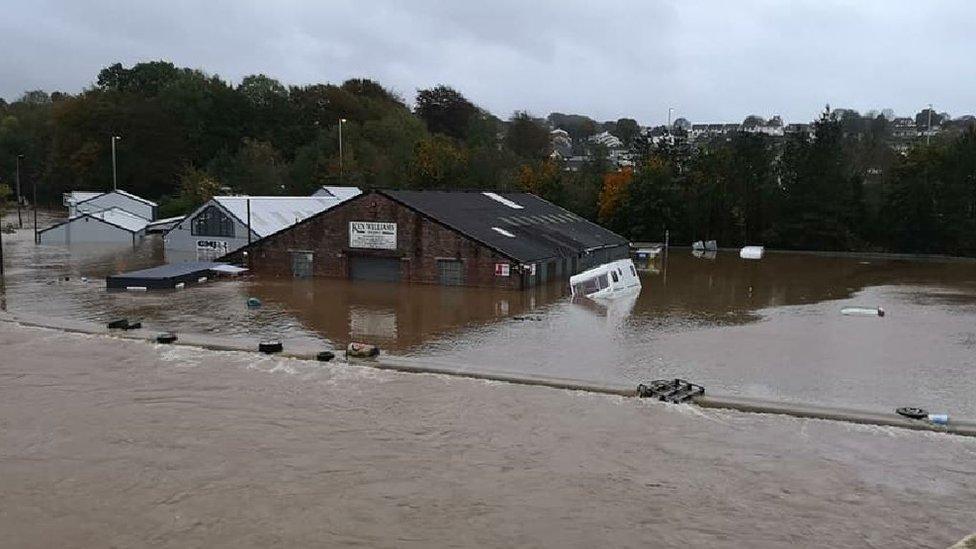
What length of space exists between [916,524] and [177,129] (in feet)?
224

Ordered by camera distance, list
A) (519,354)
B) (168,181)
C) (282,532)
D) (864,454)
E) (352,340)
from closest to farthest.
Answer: (282,532)
(864,454)
(519,354)
(352,340)
(168,181)

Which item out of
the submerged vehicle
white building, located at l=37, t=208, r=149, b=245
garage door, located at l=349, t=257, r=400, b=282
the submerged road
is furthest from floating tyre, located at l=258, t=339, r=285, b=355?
white building, located at l=37, t=208, r=149, b=245

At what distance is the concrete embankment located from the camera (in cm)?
1223

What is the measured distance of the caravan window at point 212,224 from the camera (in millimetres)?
36719

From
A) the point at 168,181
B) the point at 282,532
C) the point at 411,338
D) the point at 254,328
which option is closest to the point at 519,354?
the point at 411,338

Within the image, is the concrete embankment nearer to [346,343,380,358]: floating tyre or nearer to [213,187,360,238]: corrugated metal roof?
[346,343,380,358]: floating tyre

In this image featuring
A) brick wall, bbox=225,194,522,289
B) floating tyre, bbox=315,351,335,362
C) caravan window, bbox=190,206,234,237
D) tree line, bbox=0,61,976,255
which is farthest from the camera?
tree line, bbox=0,61,976,255

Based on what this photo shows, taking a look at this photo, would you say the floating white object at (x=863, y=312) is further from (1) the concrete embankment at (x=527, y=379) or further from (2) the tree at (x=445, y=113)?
(2) the tree at (x=445, y=113)

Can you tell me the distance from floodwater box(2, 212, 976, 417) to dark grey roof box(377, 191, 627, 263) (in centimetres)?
221

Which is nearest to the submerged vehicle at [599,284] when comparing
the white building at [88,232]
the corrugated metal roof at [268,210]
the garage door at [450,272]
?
the garage door at [450,272]

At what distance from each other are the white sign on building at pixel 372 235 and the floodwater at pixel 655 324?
167 cm

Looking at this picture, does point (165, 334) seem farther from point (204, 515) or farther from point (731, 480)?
point (731, 480)

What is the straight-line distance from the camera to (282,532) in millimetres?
8758

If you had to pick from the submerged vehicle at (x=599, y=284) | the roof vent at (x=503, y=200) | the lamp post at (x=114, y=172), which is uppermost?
the lamp post at (x=114, y=172)
